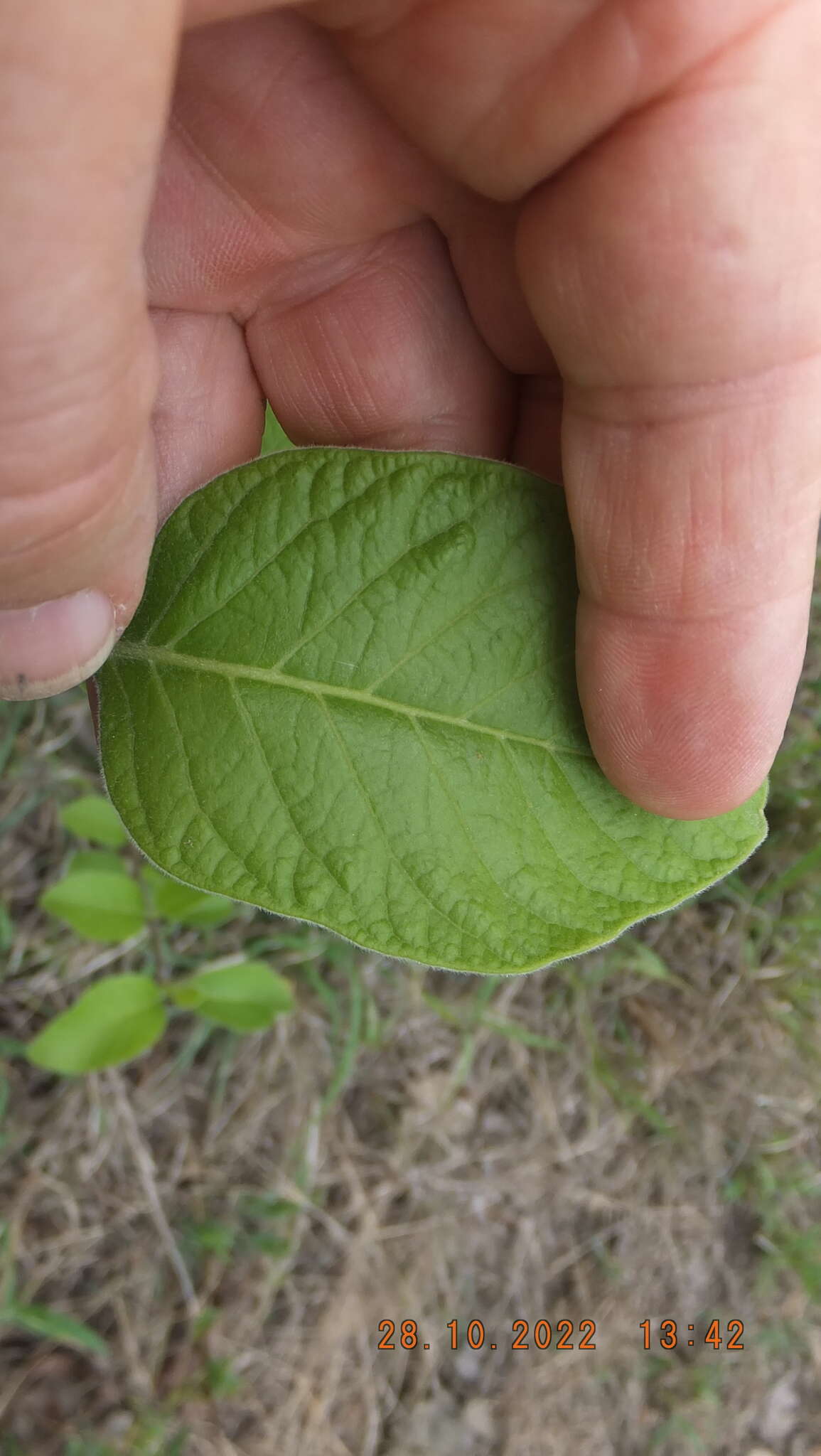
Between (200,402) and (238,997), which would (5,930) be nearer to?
(238,997)

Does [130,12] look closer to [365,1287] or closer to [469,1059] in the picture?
[469,1059]

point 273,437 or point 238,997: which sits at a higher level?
point 273,437

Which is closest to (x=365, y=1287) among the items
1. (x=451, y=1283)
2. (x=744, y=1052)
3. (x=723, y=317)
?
(x=451, y=1283)

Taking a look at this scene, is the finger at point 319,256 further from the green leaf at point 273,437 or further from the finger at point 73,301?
the finger at point 73,301

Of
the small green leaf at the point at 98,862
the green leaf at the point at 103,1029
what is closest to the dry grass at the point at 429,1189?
the small green leaf at the point at 98,862

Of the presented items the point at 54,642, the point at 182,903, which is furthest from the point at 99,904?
the point at 54,642
